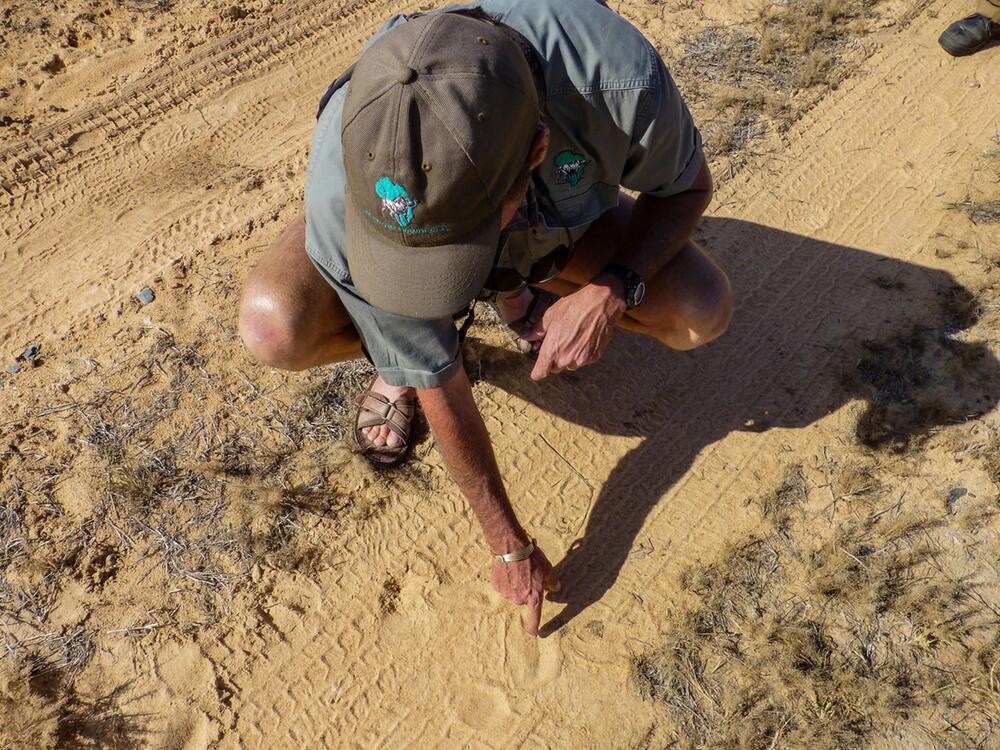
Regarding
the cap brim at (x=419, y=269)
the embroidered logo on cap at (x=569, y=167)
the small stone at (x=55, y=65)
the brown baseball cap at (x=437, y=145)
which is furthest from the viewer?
the small stone at (x=55, y=65)

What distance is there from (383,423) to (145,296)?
1307 mm

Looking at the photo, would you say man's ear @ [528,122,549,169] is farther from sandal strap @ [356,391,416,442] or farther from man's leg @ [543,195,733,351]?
sandal strap @ [356,391,416,442]

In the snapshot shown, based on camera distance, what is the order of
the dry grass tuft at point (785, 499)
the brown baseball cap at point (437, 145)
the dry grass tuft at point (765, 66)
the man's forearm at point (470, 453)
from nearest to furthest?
the brown baseball cap at point (437, 145), the man's forearm at point (470, 453), the dry grass tuft at point (785, 499), the dry grass tuft at point (765, 66)

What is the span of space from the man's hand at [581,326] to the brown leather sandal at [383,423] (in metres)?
0.77

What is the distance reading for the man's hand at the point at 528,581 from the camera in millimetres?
2357

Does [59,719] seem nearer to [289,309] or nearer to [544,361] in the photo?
[289,309]

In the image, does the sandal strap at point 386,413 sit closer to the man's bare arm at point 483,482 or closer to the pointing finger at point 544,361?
the man's bare arm at point 483,482

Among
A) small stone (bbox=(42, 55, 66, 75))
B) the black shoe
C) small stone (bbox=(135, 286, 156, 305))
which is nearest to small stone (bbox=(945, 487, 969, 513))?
the black shoe

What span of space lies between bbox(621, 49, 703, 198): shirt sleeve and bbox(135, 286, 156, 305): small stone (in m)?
2.13

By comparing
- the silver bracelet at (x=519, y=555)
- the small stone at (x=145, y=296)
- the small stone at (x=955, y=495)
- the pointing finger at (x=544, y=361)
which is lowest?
the small stone at (x=955, y=495)

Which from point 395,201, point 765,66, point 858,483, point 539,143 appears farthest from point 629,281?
point 765,66

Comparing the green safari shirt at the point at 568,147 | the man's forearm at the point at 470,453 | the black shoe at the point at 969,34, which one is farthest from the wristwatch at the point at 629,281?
the black shoe at the point at 969,34


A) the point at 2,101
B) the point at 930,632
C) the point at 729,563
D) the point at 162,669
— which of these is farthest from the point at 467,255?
the point at 2,101

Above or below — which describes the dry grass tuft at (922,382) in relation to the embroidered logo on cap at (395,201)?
below
